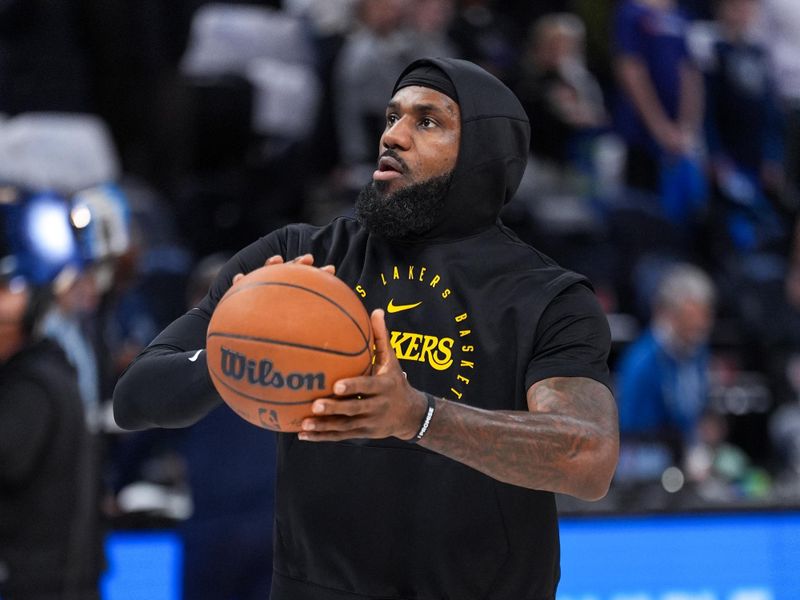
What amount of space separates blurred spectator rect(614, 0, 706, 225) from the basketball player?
6.10m

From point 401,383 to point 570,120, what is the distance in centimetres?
698

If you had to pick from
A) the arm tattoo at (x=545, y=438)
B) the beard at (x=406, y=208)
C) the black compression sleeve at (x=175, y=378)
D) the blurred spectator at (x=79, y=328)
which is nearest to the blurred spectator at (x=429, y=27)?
the blurred spectator at (x=79, y=328)

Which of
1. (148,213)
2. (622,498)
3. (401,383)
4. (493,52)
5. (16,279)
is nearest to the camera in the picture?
(401,383)

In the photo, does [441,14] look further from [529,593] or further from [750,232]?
[529,593]

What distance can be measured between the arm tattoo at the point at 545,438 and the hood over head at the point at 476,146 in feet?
1.57

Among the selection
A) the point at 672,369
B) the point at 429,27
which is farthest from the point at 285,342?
the point at 429,27

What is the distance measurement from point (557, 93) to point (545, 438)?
6.62 m

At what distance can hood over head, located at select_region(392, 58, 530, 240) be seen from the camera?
281cm

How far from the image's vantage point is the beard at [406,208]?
2.78 meters

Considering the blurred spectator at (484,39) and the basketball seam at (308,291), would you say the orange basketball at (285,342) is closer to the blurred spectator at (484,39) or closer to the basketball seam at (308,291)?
the basketball seam at (308,291)

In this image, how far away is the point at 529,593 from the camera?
8.76 feet

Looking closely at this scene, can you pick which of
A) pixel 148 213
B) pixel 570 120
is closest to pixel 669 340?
pixel 570 120

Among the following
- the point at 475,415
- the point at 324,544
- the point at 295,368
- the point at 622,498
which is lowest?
the point at 622,498

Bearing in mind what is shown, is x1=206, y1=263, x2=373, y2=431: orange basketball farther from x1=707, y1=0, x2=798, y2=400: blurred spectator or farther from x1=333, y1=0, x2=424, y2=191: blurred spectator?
x1=707, y1=0, x2=798, y2=400: blurred spectator
